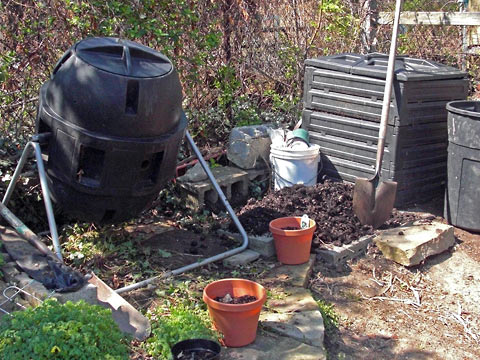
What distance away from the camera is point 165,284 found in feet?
13.7

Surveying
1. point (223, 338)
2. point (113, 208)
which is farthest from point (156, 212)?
point (223, 338)

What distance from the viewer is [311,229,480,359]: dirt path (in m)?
3.96

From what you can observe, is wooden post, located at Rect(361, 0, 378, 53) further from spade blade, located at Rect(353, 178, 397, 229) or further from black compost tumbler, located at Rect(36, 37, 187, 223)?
black compost tumbler, located at Rect(36, 37, 187, 223)

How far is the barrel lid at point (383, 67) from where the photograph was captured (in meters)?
5.63

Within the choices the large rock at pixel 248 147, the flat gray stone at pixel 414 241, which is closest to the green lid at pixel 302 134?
the large rock at pixel 248 147

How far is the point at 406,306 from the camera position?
449 cm

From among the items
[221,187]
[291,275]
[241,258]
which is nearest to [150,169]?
[241,258]

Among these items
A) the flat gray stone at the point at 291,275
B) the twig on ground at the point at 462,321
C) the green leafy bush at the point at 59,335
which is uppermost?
the green leafy bush at the point at 59,335

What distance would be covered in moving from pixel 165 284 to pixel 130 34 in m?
2.45

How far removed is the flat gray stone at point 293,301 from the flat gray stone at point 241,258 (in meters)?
0.50

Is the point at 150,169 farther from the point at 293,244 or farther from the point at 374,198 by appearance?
the point at 374,198

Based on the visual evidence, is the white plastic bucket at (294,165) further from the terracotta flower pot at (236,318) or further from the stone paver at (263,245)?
the terracotta flower pot at (236,318)

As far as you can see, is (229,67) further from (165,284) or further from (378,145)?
(165,284)

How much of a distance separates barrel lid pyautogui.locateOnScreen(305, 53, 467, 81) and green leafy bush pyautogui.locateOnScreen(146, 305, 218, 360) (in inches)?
123
